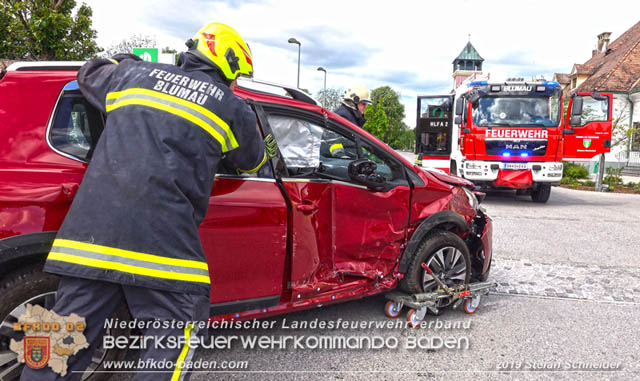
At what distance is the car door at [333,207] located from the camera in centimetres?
300

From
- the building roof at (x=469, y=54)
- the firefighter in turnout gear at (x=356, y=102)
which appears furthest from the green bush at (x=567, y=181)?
the building roof at (x=469, y=54)

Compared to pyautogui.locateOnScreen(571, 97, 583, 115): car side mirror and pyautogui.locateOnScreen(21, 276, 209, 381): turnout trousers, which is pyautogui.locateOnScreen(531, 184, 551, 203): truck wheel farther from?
pyautogui.locateOnScreen(21, 276, 209, 381): turnout trousers

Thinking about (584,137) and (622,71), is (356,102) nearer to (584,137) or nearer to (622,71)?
(584,137)

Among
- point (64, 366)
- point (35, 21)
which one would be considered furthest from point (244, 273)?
point (35, 21)

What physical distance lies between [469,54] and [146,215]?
77.3 m

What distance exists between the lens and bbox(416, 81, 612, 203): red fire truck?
33.0ft

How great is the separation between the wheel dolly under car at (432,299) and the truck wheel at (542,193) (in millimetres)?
7991

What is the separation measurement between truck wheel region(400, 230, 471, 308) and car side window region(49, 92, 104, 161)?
2.46 metres

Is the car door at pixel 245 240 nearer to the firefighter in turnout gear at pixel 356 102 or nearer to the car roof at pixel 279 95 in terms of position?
the car roof at pixel 279 95

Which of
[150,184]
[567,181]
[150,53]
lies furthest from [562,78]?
[150,184]

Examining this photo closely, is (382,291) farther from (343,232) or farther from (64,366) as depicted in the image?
(64,366)

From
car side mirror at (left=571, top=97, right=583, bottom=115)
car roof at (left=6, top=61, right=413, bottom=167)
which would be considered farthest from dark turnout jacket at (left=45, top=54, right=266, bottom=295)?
car side mirror at (left=571, top=97, right=583, bottom=115)

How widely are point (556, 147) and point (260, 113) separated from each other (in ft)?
29.9

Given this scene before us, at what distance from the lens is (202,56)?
6.88 feet
